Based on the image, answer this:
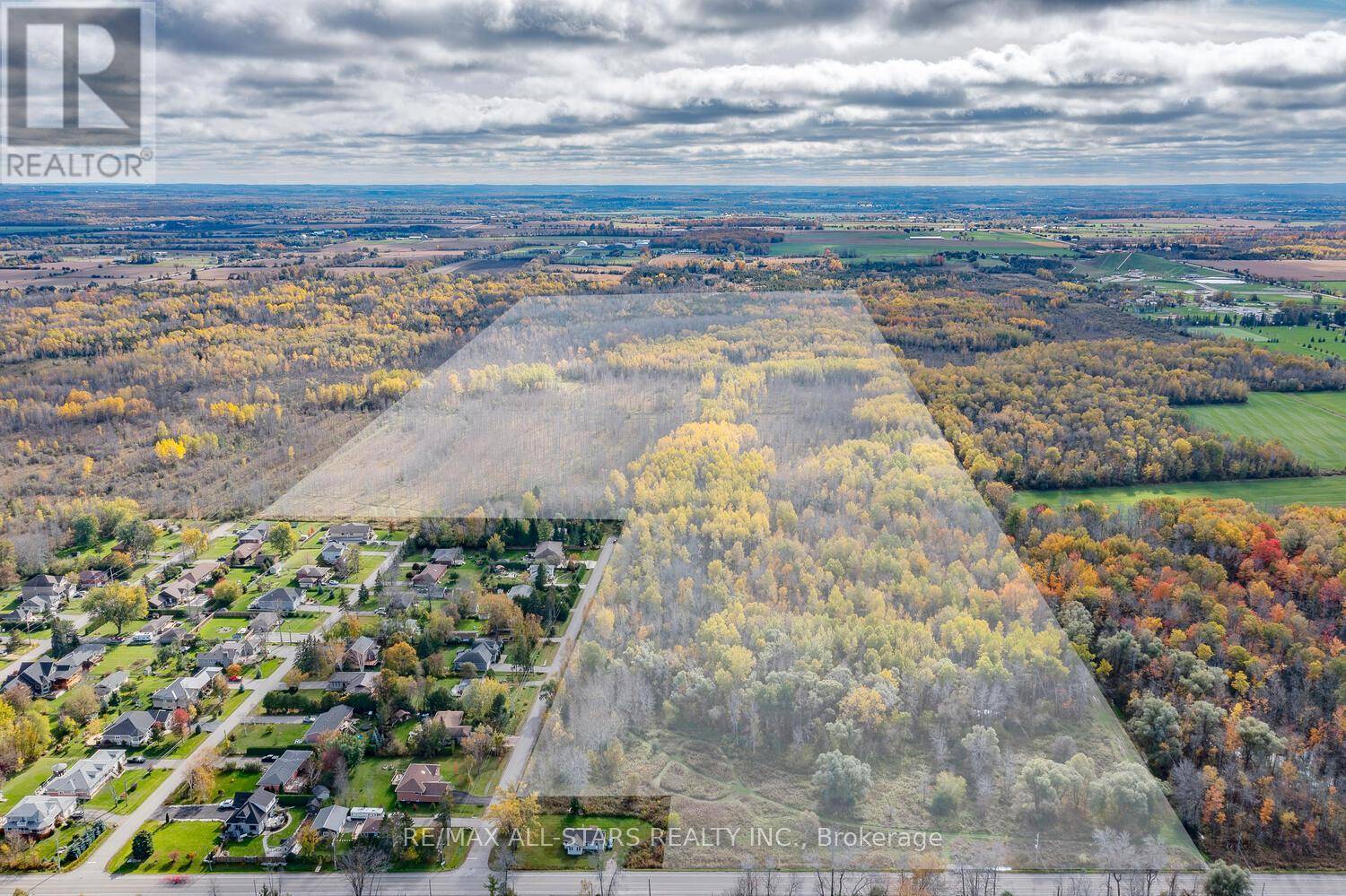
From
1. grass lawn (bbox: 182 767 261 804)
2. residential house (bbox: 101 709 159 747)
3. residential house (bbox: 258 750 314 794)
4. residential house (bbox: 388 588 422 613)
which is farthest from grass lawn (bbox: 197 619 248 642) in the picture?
residential house (bbox: 258 750 314 794)

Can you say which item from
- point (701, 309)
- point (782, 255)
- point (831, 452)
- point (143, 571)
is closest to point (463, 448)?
point (143, 571)

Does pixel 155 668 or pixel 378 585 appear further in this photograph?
pixel 378 585

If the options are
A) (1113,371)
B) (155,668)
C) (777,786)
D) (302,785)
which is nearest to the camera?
(777,786)

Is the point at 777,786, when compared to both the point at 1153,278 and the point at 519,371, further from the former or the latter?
the point at 1153,278

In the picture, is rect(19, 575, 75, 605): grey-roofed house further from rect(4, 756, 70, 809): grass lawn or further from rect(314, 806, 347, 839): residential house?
rect(314, 806, 347, 839): residential house

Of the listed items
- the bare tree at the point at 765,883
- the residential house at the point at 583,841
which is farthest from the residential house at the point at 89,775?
the bare tree at the point at 765,883

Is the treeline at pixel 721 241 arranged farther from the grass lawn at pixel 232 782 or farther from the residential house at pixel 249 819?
the residential house at pixel 249 819
